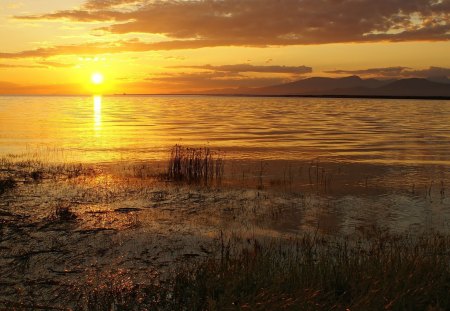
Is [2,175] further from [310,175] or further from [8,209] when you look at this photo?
[310,175]

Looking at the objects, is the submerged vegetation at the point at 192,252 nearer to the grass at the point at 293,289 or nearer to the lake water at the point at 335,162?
the grass at the point at 293,289

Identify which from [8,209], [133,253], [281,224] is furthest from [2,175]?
[281,224]

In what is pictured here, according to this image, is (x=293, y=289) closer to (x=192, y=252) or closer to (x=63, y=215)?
(x=192, y=252)

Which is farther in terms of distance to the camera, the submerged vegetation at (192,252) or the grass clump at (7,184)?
the grass clump at (7,184)

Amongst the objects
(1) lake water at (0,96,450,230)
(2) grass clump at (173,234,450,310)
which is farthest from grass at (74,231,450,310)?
(1) lake water at (0,96,450,230)

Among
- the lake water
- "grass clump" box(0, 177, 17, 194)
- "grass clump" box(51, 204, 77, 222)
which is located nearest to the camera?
"grass clump" box(51, 204, 77, 222)

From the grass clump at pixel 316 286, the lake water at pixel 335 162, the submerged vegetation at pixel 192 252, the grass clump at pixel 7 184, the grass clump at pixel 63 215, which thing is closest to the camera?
the grass clump at pixel 316 286

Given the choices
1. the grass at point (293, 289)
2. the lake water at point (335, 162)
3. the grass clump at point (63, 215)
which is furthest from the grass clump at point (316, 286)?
the grass clump at point (63, 215)

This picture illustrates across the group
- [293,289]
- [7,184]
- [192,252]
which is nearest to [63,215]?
[192,252]

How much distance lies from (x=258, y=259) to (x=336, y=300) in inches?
89.4

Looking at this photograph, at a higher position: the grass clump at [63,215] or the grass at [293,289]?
the grass at [293,289]

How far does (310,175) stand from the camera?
24125 mm

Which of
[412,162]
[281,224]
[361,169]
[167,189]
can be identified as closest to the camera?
[281,224]

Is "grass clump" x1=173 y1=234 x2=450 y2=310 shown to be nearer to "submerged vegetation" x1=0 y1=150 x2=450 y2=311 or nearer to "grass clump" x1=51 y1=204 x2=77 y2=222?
"submerged vegetation" x1=0 y1=150 x2=450 y2=311
